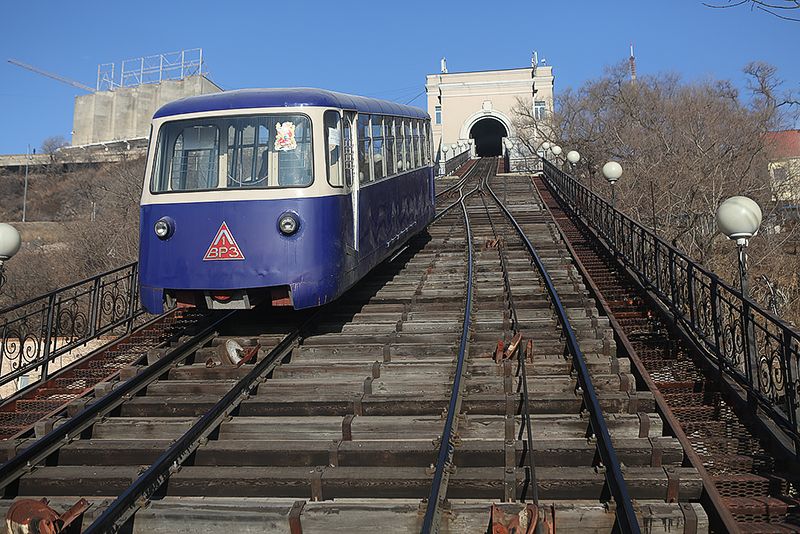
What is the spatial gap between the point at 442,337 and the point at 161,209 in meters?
3.75

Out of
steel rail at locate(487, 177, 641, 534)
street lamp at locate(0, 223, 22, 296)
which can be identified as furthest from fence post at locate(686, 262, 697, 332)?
street lamp at locate(0, 223, 22, 296)

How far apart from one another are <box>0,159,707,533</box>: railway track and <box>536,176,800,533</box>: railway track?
1.27 feet

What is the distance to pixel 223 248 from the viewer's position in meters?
7.44

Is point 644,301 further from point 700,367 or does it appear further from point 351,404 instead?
point 351,404

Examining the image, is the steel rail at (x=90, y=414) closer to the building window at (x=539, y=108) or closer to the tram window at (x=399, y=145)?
the tram window at (x=399, y=145)

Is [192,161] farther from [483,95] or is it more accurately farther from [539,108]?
[483,95]

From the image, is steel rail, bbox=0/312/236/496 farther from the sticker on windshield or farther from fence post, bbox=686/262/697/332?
fence post, bbox=686/262/697/332

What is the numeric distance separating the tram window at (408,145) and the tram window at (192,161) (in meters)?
5.80

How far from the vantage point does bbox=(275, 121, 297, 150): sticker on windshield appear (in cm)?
764

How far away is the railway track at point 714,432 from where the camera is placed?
485 cm

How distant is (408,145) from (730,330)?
7.87 metres

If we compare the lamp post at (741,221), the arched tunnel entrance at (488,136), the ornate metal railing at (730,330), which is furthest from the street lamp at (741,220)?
the arched tunnel entrance at (488,136)

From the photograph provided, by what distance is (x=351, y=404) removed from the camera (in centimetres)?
648

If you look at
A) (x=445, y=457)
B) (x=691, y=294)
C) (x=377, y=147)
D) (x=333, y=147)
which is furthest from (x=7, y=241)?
(x=691, y=294)
